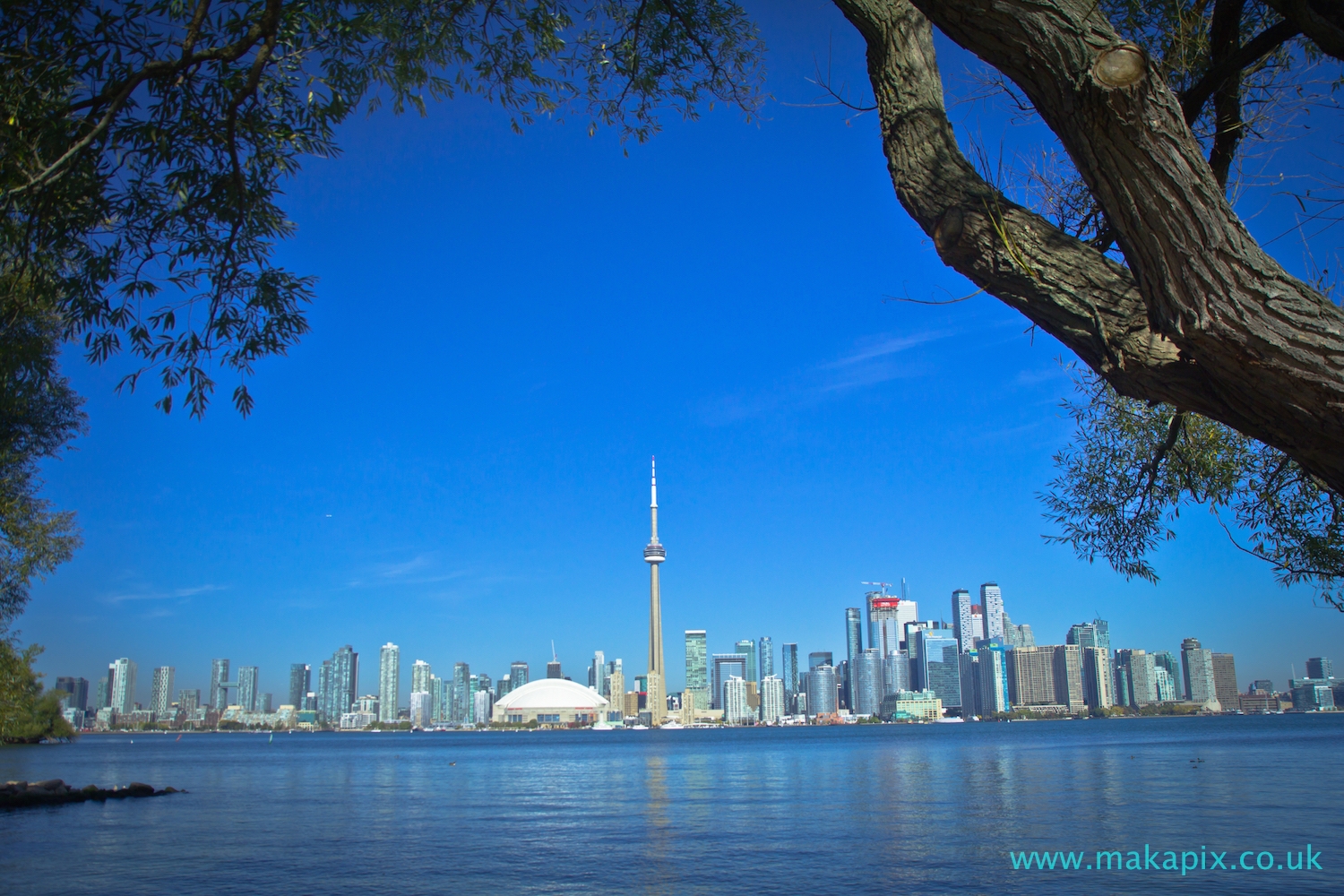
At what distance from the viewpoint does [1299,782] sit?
30.6 meters

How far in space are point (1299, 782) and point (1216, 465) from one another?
31138mm

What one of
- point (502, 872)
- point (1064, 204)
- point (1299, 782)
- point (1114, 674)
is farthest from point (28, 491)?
point (1114, 674)

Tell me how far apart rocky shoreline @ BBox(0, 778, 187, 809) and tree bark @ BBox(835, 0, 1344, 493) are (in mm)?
32545

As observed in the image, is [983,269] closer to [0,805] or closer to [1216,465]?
[1216,465]

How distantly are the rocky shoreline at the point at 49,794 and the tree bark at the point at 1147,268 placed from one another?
107 ft

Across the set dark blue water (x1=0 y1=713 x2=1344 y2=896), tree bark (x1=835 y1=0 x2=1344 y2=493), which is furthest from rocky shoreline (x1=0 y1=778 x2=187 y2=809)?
tree bark (x1=835 y1=0 x2=1344 y2=493)

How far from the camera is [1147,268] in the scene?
7.90ft

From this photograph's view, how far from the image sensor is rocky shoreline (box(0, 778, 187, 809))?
87.3ft

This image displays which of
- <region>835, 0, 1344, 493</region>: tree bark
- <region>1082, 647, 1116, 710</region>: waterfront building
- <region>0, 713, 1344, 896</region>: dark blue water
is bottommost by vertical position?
<region>1082, 647, 1116, 710</region>: waterfront building

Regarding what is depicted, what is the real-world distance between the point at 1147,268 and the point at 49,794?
33743 mm

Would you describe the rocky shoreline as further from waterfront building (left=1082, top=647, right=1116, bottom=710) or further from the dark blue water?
waterfront building (left=1082, top=647, right=1116, bottom=710)

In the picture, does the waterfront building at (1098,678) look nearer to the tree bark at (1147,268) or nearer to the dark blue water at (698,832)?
the dark blue water at (698,832)

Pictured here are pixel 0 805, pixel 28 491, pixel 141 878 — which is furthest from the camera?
pixel 0 805

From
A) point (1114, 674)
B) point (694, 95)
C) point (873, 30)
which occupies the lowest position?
point (1114, 674)
